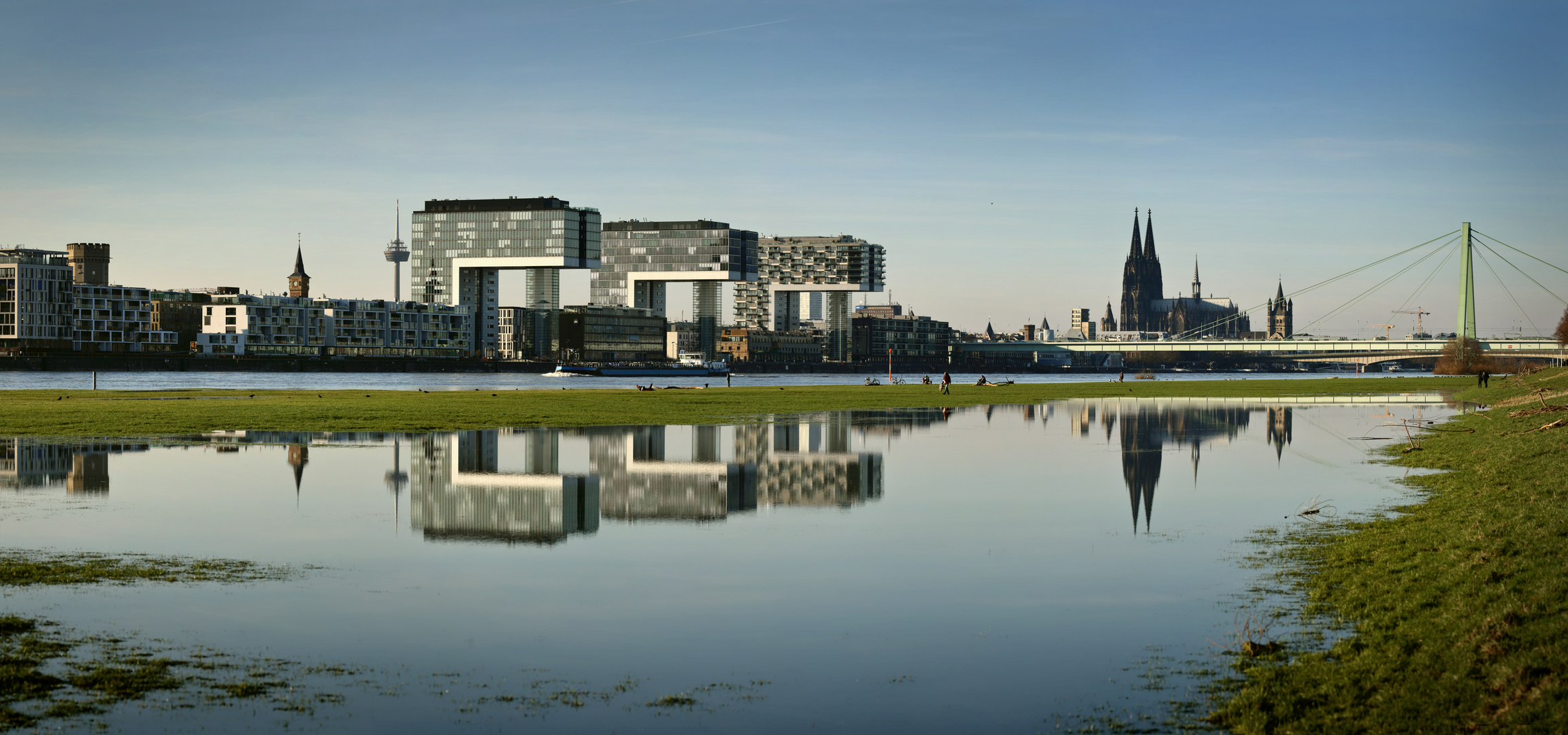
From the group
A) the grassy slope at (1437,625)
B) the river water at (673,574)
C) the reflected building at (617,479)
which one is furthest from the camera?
the reflected building at (617,479)

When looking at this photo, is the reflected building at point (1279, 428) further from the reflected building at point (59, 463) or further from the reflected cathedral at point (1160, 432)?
the reflected building at point (59, 463)

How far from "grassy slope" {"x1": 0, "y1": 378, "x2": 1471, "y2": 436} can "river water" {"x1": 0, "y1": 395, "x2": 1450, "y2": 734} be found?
8770 mm

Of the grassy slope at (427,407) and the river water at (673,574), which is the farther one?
the grassy slope at (427,407)

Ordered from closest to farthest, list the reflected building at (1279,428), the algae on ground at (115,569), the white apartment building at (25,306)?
the algae on ground at (115,569)
the reflected building at (1279,428)
the white apartment building at (25,306)

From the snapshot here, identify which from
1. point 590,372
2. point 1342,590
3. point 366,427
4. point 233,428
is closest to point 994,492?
point 1342,590

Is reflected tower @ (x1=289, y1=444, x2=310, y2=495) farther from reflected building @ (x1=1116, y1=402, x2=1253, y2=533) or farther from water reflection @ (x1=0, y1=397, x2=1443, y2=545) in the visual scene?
reflected building @ (x1=1116, y1=402, x2=1253, y2=533)

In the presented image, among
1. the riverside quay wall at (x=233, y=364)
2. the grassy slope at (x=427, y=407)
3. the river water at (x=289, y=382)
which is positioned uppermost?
the riverside quay wall at (x=233, y=364)

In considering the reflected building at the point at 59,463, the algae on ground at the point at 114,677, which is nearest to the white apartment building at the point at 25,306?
the reflected building at the point at 59,463

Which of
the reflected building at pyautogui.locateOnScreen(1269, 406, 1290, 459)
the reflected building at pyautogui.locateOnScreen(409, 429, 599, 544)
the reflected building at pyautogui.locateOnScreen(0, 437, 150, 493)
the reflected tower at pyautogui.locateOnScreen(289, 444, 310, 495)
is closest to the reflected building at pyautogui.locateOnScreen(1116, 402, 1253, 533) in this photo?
the reflected building at pyautogui.locateOnScreen(1269, 406, 1290, 459)

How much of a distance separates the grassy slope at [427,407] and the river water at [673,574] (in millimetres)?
8770

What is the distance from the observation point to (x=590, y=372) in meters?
174

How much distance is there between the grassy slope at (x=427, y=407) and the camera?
38.7 meters

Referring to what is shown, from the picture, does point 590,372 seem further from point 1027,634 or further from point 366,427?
point 1027,634

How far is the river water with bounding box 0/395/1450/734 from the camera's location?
901 centimetres
